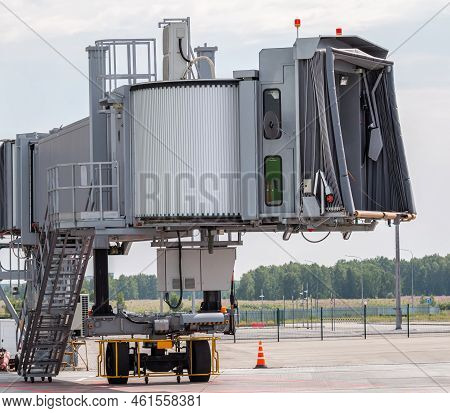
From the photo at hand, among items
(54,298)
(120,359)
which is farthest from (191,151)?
(54,298)

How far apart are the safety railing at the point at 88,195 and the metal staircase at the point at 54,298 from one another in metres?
0.51

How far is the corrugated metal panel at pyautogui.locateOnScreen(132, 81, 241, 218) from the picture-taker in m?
30.0

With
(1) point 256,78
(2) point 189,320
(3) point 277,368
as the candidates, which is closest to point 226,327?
(2) point 189,320

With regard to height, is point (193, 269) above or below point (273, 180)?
below

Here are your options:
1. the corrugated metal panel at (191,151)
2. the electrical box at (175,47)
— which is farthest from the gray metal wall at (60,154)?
the electrical box at (175,47)

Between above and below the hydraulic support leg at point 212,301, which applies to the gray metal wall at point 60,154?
above

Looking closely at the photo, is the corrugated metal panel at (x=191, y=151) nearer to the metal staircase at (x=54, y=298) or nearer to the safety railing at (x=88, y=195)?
the safety railing at (x=88, y=195)

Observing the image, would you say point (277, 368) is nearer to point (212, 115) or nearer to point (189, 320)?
point (189, 320)

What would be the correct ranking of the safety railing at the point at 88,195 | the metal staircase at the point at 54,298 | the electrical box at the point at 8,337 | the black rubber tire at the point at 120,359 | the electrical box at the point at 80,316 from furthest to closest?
the electrical box at the point at 8,337, the electrical box at the point at 80,316, the black rubber tire at the point at 120,359, the metal staircase at the point at 54,298, the safety railing at the point at 88,195

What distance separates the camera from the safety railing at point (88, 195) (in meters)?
31.1

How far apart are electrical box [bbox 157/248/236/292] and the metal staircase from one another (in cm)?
216

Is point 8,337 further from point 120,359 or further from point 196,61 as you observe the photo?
point 196,61

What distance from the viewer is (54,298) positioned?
35.0 m

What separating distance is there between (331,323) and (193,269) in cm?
7282
